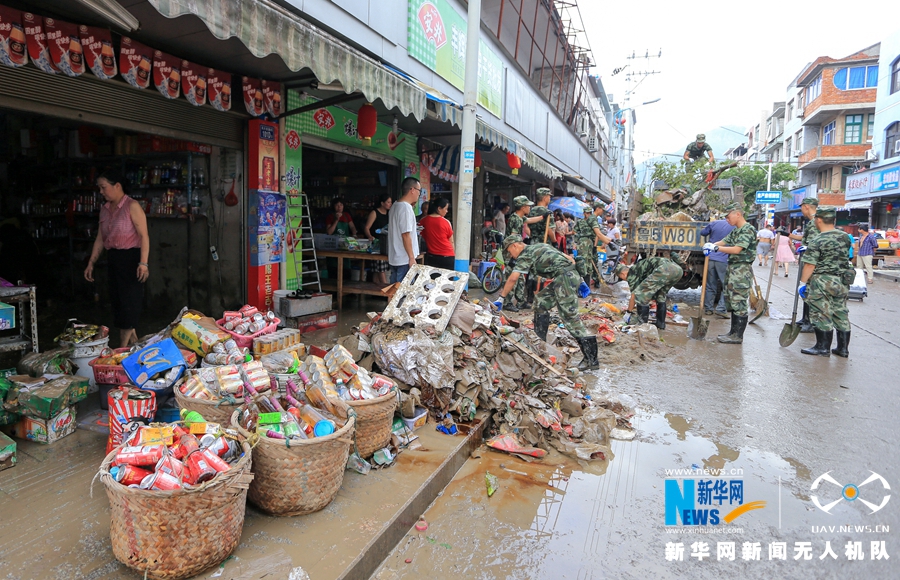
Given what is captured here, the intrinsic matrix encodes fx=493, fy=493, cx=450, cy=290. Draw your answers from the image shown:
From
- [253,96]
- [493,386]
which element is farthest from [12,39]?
[493,386]

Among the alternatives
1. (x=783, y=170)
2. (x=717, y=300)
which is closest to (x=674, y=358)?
(x=717, y=300)

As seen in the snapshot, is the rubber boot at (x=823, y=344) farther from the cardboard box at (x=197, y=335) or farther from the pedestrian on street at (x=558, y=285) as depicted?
the cardboard box at (x=197, y=335)

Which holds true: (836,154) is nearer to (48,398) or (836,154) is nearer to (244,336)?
(244,336)

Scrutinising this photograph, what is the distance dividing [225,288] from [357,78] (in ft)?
12.1

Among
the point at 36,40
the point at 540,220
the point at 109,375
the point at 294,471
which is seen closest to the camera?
Answer: the point at 294,471

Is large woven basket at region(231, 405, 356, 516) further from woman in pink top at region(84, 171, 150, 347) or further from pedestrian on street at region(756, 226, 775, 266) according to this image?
pedestrian on street at region(756, 226, 775, 266)

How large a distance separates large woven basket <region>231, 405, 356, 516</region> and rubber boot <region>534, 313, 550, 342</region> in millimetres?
4063

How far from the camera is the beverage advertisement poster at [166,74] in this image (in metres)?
4.99

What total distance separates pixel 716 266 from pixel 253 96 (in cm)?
877

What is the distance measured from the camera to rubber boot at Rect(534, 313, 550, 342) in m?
6.32

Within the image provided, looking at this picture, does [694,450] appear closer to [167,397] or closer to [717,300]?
[167,397]

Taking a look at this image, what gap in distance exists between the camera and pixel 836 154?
34906 mm

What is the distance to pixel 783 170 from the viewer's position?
40.2 metres

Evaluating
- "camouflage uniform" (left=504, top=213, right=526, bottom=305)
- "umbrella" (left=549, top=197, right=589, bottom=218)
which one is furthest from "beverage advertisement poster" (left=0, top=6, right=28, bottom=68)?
"umbrella" (left=549, top=197, right=589, bottom=218)
